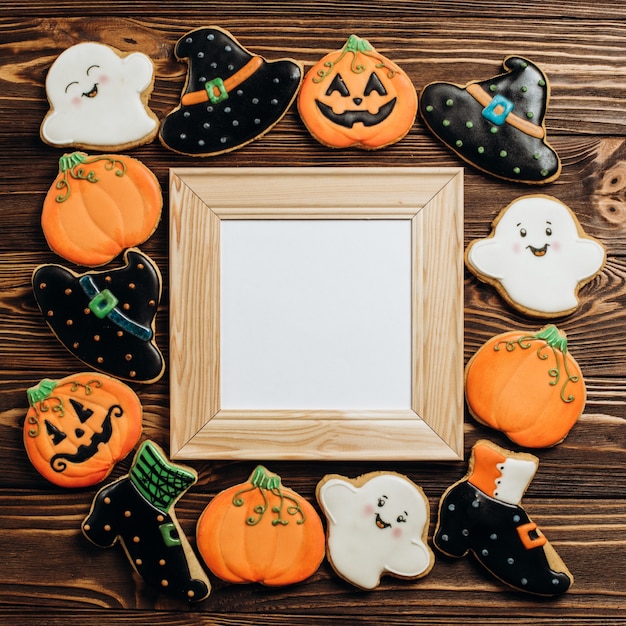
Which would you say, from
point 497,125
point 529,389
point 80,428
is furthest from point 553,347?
point 80,428

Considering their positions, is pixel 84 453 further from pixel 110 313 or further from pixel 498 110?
pixel 498 110

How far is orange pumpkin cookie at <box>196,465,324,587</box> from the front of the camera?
843mm

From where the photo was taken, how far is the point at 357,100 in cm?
85

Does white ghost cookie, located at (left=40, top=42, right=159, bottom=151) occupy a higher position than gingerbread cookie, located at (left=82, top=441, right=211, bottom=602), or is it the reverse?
white ghost cookie, located at (left=40, top=42, right=159, bottom=151)

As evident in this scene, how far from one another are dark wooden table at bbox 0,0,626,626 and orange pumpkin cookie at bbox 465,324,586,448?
33mm

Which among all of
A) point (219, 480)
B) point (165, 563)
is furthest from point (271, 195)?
point (165, 563)

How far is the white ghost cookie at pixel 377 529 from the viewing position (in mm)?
845

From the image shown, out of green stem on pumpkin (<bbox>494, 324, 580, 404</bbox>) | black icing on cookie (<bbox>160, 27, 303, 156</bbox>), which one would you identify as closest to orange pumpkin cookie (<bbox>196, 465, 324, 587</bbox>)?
green stem on pumpkin (<bbox>494, 324, 580, 404</bbox>)

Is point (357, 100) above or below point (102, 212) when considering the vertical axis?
above

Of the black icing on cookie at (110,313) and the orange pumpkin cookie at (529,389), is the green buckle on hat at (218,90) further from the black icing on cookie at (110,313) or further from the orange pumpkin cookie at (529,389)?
the orange pumpkin cookie at (529,389)

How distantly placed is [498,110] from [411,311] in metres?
0.35

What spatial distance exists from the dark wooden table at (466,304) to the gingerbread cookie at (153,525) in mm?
26

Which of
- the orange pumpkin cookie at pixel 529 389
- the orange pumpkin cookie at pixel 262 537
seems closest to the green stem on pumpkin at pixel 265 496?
the orange pumpkin cookie at pixel 262 537

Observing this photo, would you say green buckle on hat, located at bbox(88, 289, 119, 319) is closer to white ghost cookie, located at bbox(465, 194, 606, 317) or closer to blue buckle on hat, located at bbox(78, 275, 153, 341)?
blue buckle on hat, located at bbox(78, 275, 153, 341)
